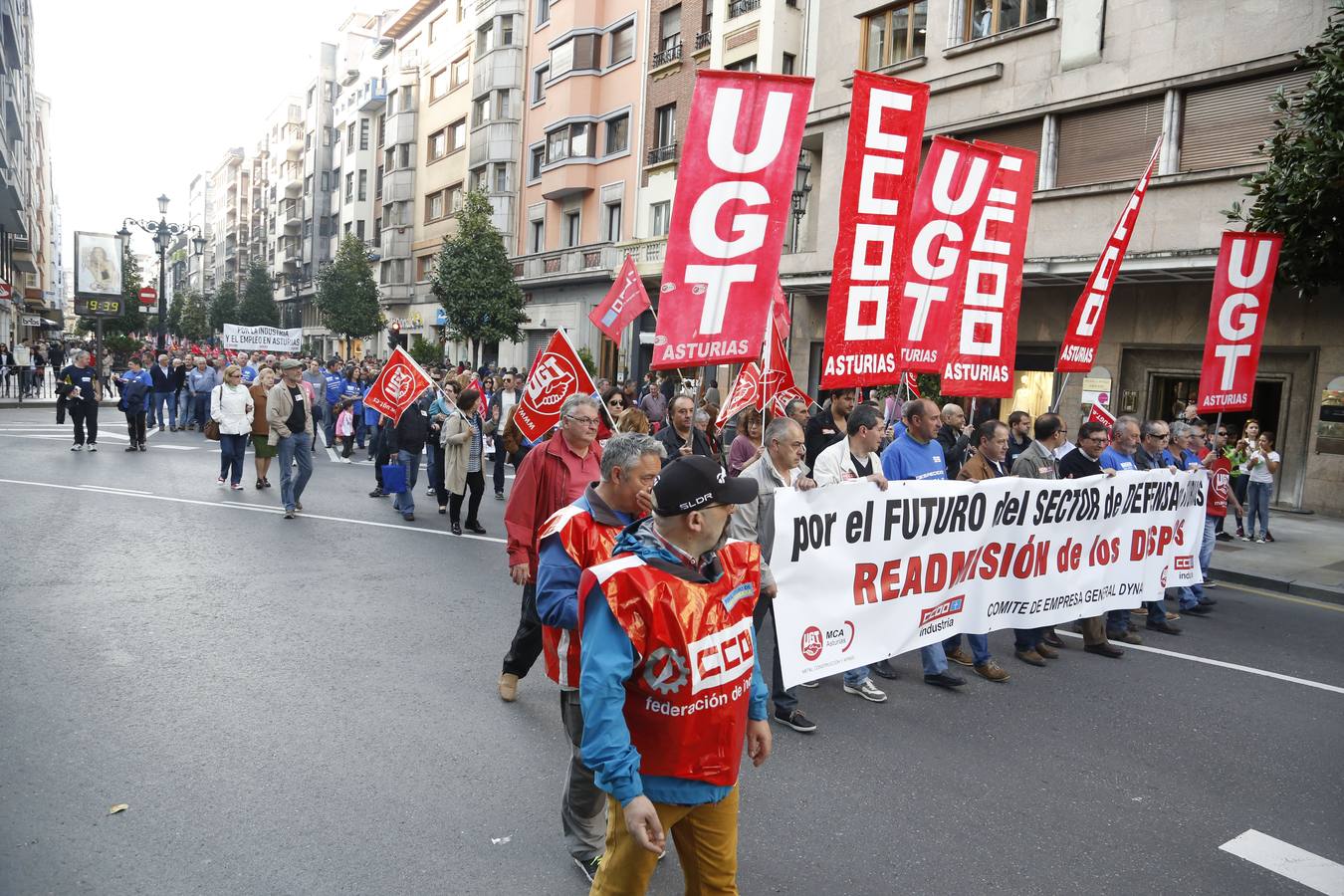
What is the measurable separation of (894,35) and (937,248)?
1669 centimetres

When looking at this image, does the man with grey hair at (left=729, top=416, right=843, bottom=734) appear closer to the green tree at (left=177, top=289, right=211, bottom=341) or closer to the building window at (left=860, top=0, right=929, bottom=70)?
the building window at (left=860, top=0, right=929, bottom=70)

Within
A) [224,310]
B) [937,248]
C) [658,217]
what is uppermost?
[658,217]

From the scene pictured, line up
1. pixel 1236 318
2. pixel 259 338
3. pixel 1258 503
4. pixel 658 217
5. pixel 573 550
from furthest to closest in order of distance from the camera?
pixel 259 338 → pixel 658 217 → pixel 1258 503 → pixel 1236 318 → pixel 573 550

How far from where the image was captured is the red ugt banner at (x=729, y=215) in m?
5.94

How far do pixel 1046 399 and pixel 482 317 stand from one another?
19.9 metres

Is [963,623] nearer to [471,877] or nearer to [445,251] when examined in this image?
[471,877]

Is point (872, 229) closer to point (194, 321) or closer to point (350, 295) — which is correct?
point (350, 295)

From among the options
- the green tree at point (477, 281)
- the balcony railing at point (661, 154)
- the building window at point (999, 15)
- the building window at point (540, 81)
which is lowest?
the green tree at point (477, 281)

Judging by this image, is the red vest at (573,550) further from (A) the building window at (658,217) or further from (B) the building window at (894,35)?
(A) the building window at (658,217)

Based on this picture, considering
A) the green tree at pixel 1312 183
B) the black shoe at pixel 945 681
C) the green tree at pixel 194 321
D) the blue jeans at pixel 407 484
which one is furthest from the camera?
the green tree at pixel 194 321

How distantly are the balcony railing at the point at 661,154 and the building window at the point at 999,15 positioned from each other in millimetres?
12684

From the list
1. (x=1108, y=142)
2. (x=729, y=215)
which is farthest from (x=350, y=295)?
(x=729, y=215)

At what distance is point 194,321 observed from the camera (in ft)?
275

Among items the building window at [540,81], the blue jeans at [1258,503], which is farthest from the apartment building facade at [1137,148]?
the building window at [540,81]
